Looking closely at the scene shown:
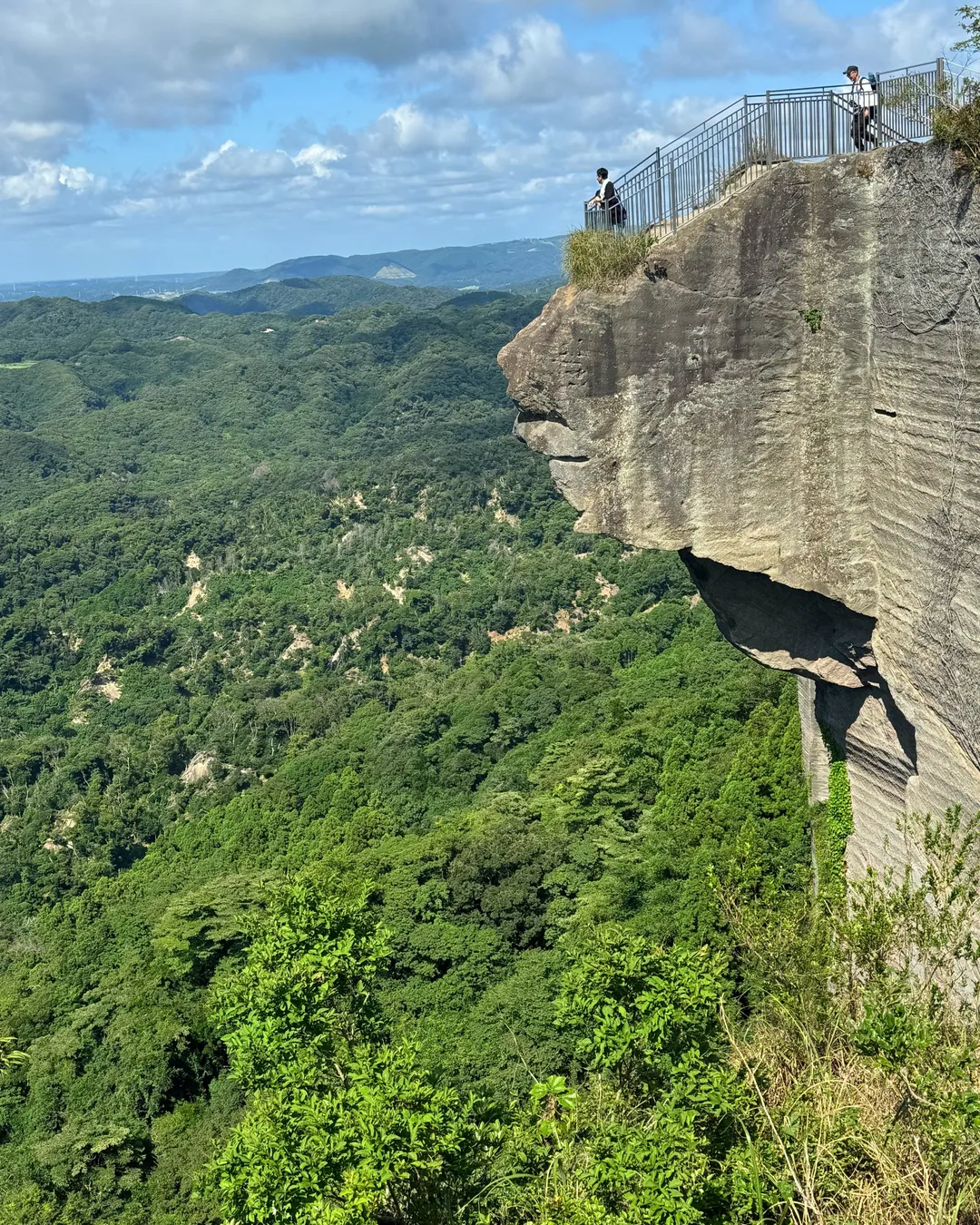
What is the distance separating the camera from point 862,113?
38.7 feet

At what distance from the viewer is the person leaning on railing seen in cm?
1333

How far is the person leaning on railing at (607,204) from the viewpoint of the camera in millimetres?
13328

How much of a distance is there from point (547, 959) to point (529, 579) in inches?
1958

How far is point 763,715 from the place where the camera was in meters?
27.4

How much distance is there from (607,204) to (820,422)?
12.5ft

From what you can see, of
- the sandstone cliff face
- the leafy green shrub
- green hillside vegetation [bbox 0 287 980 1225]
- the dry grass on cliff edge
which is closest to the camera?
green hillside vegetation [bbox 0 287 980 1225]

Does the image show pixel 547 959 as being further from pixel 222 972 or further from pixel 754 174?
pixel 754 174

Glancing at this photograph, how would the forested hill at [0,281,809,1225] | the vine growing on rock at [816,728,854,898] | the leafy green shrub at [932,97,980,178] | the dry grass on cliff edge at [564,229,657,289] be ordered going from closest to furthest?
the leafy green shrub at [932,97,980,178] → the dry grass on cliff edge at [564,229,657,289] → the vine growing on rock at [816,728,854,898] → the forested hill at [0,281,809,1225]

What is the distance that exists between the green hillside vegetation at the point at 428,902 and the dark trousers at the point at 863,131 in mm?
7377

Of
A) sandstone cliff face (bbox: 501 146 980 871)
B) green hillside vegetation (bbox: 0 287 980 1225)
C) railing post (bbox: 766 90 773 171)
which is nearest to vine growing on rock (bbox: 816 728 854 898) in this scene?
green hillside vegetation (bbox: 0 287 980 1225)

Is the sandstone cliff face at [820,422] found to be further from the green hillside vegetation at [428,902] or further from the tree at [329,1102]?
the tree at [329,1102]

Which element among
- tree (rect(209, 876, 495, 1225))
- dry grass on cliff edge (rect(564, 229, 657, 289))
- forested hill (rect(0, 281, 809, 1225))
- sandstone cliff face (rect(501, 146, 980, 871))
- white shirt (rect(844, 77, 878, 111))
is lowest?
forested hill (rect(0, 281, 809, 1225))

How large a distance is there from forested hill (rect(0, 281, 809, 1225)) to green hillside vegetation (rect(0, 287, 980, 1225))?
14 centimetres

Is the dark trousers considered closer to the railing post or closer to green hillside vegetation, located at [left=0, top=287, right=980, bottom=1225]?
the railing post
